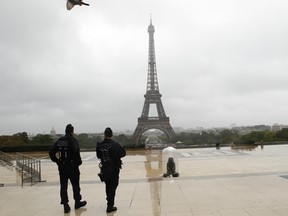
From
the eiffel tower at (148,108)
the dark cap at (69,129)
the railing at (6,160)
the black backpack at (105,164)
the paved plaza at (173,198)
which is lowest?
the paved plaza at (173,198)

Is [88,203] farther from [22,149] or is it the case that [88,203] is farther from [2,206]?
[22,149]

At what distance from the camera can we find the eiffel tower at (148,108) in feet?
243

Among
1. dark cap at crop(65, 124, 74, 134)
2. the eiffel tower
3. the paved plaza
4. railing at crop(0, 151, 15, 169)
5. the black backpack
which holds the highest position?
the eiffel tower

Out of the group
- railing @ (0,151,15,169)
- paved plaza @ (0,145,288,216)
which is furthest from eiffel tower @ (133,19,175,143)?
paved plaza @ (0,145,288,216)

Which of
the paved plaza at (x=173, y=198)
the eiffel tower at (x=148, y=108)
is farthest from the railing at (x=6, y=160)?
the eiffel tower at (x=148, y=108)

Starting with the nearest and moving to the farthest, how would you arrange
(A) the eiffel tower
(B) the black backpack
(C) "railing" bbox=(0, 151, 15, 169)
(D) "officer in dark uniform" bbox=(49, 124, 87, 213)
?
(B) the black backpack
(D) "officer in dark uniform" bbox=(49, 124, 87, 213)
(C) "railing" bbox=(0, 151, 15, 169)
(A) the eiffel tower

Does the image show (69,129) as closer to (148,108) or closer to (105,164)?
(105,164)

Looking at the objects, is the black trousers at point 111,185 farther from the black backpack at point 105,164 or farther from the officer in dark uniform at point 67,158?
the officer in dark uniform at point 67,158

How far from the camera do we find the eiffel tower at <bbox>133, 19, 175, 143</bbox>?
74000mm

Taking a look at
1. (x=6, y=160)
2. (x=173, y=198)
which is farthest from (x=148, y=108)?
(x=173, y=198)

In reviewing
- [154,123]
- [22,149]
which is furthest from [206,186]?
[154,123]

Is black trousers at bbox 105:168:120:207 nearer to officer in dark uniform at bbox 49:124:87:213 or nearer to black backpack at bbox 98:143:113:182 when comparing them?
black backpack at bbox 98:143:113:182

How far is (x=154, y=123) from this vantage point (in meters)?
74.6

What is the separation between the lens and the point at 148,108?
77.8 m
